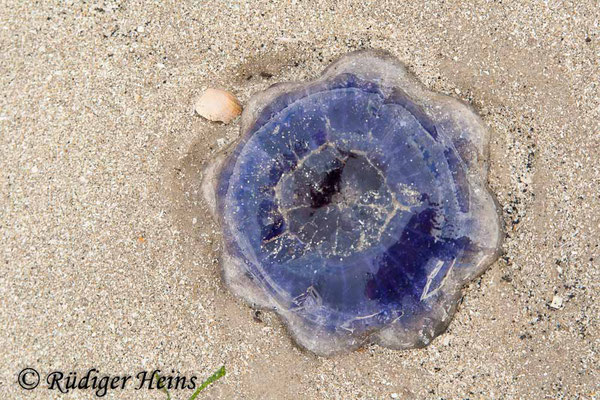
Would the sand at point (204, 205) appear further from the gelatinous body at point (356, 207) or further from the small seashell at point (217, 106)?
the gelatinous body at point (356, 207)

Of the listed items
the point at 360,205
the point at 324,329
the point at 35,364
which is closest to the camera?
the point at 360,205

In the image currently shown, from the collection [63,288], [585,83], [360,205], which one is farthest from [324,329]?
[585,83]

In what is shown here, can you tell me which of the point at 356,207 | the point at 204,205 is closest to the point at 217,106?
the point at 204,205

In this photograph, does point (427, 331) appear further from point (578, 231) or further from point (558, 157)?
point (558, 157)

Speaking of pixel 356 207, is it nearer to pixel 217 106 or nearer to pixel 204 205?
pixel 204 205

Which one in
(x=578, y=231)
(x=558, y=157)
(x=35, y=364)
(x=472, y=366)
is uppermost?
(x=558, y=157)

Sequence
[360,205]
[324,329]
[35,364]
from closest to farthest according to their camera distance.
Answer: [360,205] → [324,329] → [35,364]

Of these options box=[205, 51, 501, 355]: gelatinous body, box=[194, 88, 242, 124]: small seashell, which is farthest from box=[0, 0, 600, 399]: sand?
box=[205, 51, 501, 355]: gelatinous body

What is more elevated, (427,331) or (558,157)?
(558,157)

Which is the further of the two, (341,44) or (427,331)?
(341,44)
